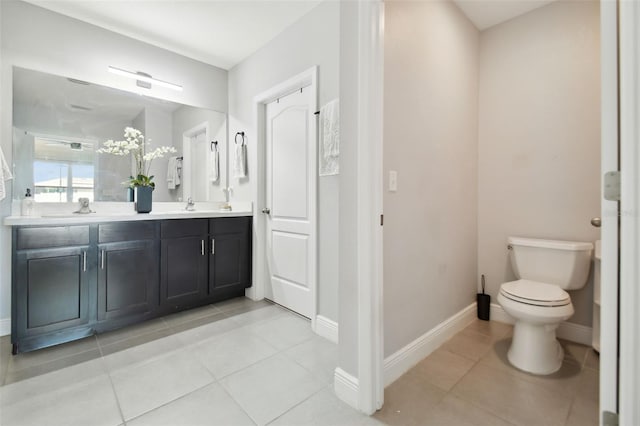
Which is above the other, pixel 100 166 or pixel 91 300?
pixel 100 166

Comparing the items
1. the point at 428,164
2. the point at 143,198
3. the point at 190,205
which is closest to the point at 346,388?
the point at 428,164

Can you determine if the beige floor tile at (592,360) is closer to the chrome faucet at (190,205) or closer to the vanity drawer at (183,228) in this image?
the vanity drawer at (183,228)

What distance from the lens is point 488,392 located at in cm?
153

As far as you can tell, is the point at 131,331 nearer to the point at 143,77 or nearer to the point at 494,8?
the point at 143,77

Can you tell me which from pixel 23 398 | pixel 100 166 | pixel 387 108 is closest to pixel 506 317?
pixel 387 108

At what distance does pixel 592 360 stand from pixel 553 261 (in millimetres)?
648

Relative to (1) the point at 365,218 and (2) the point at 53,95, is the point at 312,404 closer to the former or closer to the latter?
(1) the point at 365,218

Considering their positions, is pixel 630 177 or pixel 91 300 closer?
pixel 630 177

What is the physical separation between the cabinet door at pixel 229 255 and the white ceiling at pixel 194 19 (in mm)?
1755

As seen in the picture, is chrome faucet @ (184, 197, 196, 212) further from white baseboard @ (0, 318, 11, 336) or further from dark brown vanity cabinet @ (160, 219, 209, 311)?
white baseboard @ (0, 318, 11, 336)

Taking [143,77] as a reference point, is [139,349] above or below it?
below

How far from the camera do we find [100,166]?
2.61 metres

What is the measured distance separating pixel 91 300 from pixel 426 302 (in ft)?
7.88

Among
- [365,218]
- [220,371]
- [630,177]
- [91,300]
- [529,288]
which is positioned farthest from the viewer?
[91,300]
